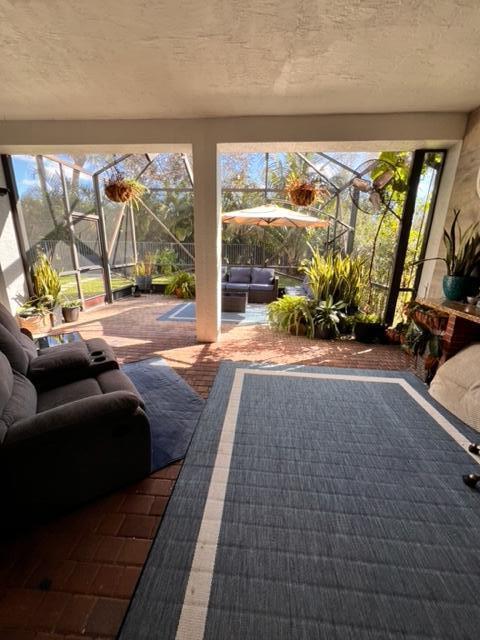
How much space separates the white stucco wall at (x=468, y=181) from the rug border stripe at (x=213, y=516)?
192 cm

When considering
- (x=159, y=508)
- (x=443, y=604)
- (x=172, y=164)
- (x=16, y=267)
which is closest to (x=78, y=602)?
(x=159, y=508)

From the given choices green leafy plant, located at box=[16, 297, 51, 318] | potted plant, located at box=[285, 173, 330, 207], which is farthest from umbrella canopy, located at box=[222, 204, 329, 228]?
green leafy plant, located at box=[16, 297, 51, 318]

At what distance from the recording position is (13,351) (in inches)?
72.3

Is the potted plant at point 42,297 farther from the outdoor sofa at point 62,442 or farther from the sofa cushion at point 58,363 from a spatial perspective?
the outdoor sofa at point 62,442

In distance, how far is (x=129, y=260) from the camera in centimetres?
783

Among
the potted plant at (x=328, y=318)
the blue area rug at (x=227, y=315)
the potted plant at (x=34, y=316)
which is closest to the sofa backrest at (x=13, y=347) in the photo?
the potted plant at (x=34, y=316)

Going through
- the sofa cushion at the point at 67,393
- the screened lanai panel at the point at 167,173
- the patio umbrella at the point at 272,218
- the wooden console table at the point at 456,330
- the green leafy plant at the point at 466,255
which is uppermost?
the screened lanai panel at the point at 167,173

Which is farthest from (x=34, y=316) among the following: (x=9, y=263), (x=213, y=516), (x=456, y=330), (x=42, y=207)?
(x=456, y=330)

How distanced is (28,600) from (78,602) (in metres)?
0.20

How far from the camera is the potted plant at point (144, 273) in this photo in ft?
25.2

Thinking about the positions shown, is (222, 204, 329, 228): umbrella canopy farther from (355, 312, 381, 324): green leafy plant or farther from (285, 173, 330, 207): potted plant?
(355, 312, 381, 324): green leafy plant

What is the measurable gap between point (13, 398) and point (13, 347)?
18.9 inches

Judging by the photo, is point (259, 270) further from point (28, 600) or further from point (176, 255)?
point (28, 600)

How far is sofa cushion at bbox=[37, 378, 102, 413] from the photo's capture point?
1.73 m
